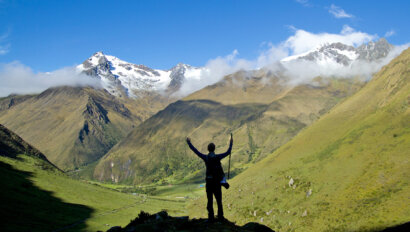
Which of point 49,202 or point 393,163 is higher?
point 393,163

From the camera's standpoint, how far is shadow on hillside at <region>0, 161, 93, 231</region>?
283ft

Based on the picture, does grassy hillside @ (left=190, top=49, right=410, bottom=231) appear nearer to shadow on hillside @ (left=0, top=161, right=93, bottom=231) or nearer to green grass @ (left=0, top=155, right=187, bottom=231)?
green grass @ (left=0, top=155, right=187, bottom=231)

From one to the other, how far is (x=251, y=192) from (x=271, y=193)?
17.2 m

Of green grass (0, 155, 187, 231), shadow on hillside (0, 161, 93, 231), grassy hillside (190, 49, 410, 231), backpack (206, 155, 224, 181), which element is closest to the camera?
backpack (206, 155, 224, 181)

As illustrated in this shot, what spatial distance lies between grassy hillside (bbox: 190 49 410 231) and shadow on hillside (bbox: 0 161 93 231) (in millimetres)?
68951

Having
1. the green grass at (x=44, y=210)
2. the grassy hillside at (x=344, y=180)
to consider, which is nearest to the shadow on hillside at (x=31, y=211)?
the green grass at (x=44, y=210)

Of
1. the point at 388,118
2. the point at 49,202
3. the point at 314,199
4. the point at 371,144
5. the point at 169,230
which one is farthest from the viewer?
the point at 388,118

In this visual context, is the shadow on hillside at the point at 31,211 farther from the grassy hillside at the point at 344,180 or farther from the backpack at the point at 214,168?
the backpack at the point at 214,168

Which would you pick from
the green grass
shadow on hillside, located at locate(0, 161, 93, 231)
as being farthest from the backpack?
the green grass

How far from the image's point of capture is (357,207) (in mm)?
98438

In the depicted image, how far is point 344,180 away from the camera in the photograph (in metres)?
125

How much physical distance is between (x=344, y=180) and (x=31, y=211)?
11979 cm

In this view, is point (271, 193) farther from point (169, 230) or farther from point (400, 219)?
point (169, 230)

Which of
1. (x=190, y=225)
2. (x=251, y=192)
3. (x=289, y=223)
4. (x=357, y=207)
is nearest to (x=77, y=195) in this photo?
(x=251, y=192)
